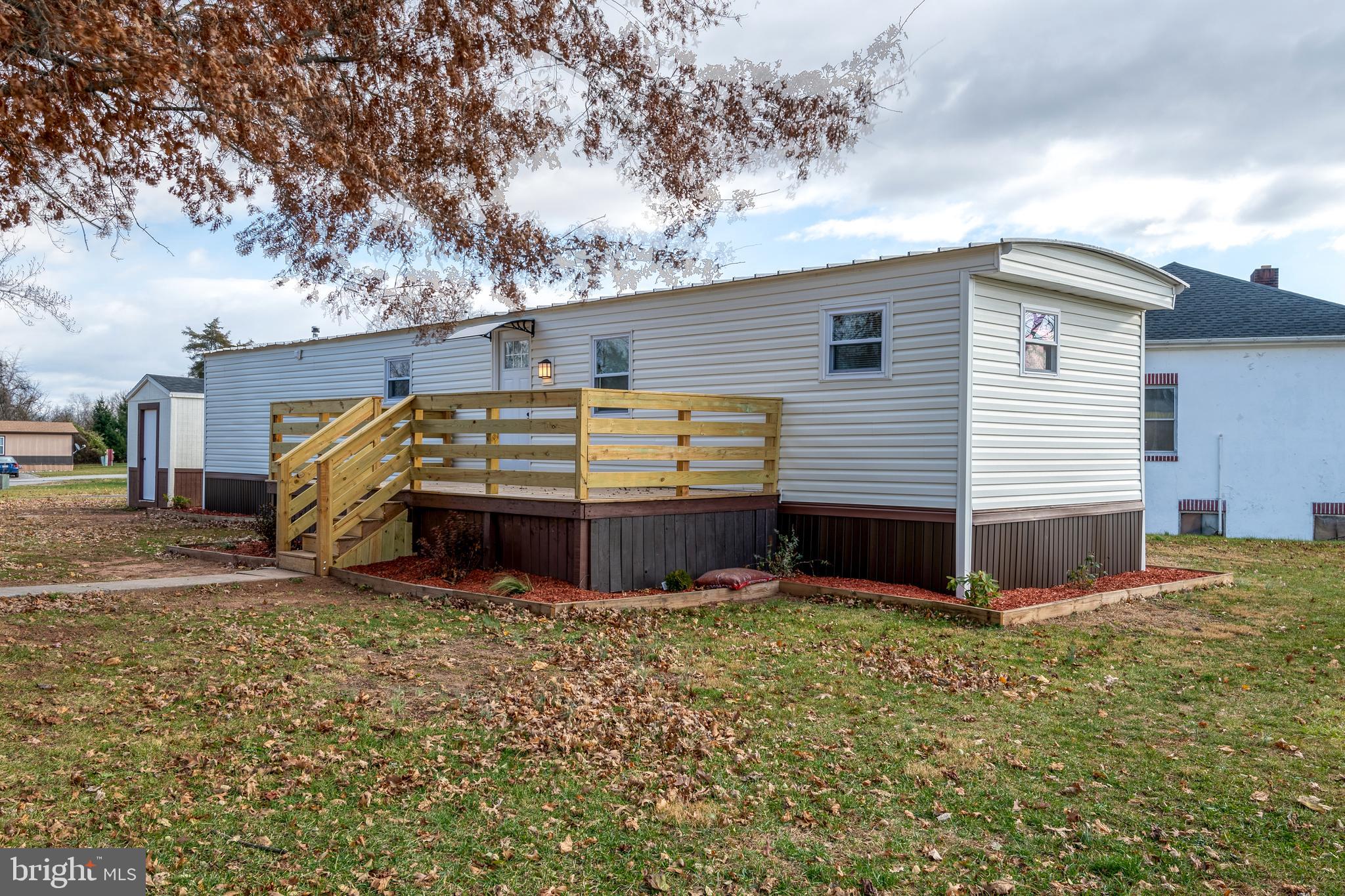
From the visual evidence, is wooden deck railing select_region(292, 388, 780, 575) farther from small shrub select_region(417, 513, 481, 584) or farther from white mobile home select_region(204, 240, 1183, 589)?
small shrub select_region(417, 513, 481, 584)

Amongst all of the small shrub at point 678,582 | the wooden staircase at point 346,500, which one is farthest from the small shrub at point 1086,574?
the wooden staircase at point 346,500

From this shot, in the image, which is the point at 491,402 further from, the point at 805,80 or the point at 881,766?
the point at 881,766

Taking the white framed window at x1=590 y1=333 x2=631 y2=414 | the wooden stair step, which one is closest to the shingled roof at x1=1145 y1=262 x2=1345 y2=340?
the white framed window at x1=590 y1=333 x2=631 y2=414

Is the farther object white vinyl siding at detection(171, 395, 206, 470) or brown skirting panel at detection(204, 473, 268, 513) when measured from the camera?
white vinyl siding at detection(171, 395, 206, 470)

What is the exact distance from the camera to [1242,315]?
17.4m

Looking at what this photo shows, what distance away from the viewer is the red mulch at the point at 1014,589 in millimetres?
9477

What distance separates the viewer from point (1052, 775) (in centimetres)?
493

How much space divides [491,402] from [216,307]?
47542 mm

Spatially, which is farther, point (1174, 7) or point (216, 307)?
point (216, 307)

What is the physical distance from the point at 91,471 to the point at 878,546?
42.2 m

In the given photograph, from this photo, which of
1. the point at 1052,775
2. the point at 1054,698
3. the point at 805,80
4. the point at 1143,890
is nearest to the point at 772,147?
the point at 805,80

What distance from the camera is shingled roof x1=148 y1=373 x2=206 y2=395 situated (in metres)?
21.3

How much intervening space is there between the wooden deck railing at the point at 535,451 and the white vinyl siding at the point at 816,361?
18.6 inches

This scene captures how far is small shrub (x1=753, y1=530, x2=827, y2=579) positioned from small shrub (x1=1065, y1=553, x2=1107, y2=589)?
2942mm
